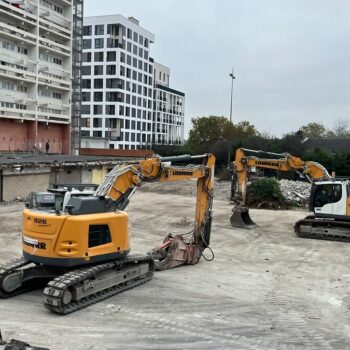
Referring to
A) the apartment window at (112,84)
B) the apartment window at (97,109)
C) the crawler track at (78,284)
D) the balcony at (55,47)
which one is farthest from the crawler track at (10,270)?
the apartment window at (97,109)

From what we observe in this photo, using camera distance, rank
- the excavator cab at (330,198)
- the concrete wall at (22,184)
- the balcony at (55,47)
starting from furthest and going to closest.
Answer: the balcony at (55,47) < the concrete wall at (22,184) < the excavator cab at (330,198)

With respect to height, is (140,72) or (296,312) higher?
(140,72)

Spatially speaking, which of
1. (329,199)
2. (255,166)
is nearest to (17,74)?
(255,166)

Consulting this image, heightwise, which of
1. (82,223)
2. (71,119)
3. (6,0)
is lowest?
(82,223)

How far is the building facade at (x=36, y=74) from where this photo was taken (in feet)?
174

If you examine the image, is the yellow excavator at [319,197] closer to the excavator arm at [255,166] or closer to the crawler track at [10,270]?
the excavator arm at [255,166]

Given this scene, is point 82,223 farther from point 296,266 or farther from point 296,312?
point 296,266

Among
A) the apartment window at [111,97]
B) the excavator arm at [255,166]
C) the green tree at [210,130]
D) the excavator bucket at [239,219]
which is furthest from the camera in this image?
the apartment window at [111,97]

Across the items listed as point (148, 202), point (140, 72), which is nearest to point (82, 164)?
point (148, 202)

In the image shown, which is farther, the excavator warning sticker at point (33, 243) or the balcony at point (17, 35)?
the balcony at point (17, 35)

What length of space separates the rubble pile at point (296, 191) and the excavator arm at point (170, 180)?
65.2ft

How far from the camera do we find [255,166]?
76.0 feet

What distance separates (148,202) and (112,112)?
64.6 m

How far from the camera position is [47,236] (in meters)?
10.6
